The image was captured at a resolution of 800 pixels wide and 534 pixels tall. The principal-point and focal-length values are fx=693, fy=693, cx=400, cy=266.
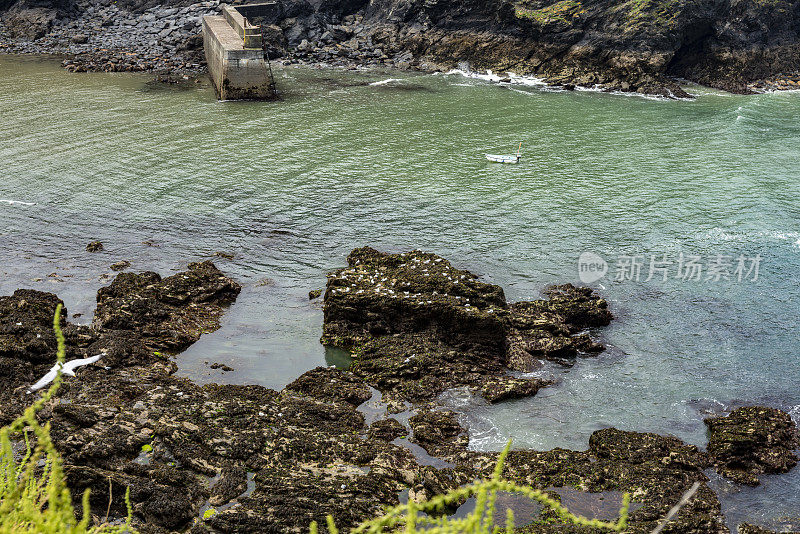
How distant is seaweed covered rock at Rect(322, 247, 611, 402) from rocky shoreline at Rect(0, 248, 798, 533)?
5cm

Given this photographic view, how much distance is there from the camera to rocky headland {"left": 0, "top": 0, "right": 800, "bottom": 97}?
5319cm

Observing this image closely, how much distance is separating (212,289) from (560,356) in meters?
10.3

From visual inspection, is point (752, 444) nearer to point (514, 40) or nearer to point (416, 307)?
point (416, 307)

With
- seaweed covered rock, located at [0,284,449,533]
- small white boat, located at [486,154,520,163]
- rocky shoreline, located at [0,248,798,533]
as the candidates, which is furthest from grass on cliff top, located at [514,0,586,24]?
seaweed covered rock, located at [0,284,449,533]

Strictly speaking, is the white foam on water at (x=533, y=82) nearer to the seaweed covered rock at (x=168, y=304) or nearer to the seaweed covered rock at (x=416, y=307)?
the seaweed covered rock at (x=416, y=307)

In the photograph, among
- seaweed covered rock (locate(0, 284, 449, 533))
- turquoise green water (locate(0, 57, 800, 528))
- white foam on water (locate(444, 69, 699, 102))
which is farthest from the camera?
white foam on water (locate(444, 69, 699, 102))

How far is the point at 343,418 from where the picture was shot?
15.3m

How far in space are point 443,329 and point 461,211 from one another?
34.6ft

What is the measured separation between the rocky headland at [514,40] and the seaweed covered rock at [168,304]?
37.0 m

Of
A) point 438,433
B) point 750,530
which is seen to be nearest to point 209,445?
point 438,433

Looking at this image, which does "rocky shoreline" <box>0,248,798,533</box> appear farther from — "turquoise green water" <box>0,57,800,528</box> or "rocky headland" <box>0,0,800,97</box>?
"rocky headland" <box>0,0,800,97</box>

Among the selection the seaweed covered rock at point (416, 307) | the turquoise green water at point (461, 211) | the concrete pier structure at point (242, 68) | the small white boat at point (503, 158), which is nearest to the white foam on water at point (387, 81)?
the turquoise green water at point (461, 211)

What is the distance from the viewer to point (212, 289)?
20797 millimetres

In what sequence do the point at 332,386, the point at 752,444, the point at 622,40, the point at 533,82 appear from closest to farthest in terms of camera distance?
the point at 752,444
the point at 332,386
the point at 622,40
the point at 533,82
